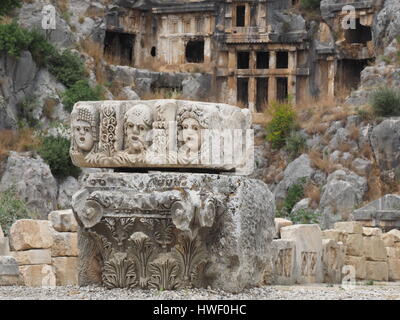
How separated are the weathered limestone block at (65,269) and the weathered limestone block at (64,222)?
16.1 inches

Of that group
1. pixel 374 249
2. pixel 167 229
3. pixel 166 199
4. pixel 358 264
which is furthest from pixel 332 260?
pixel 166 199

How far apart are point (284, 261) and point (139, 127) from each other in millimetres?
4149

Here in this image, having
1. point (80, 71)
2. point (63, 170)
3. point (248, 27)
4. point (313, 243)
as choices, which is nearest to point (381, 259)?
point (313, 243)

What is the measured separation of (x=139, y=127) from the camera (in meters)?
10.7

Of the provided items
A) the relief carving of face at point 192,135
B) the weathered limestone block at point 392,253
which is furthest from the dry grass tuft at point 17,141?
the relief carving of face at point 192,135

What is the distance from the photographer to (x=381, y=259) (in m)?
18.2

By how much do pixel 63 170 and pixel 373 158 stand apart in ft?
35.0

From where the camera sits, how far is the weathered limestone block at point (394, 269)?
1853 cm

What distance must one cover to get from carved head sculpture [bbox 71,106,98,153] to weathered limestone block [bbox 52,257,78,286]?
379 centimetres

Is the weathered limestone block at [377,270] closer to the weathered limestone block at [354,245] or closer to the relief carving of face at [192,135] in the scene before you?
the weathered limestone block at [354,245]

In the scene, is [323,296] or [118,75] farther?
[118,75]

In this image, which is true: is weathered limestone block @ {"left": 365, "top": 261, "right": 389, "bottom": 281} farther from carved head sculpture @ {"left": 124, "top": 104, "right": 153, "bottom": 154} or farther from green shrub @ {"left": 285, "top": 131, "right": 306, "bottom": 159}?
green shrub @ {"left": 285, "top": 131, "right": 306, "bottom": 159}

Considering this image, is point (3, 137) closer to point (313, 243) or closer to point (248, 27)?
point (248, 27)

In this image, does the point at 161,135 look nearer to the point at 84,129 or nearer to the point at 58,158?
the point at 84,129
